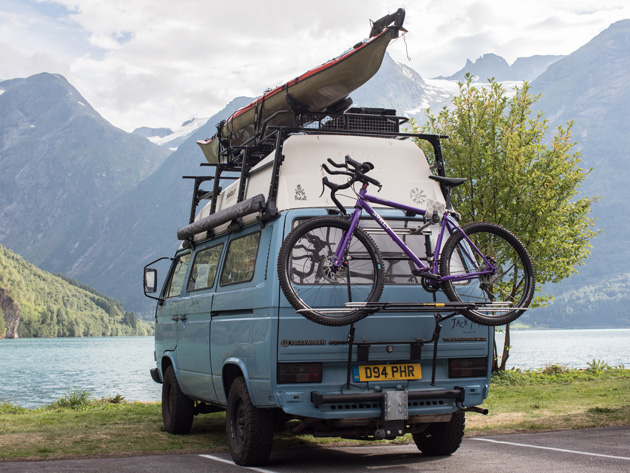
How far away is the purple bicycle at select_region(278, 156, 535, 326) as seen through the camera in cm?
662

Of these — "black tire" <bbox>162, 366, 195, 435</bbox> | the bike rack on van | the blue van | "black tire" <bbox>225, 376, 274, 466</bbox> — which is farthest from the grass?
the bike rack on van

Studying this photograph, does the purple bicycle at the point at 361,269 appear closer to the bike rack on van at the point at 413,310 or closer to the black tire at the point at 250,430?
the bike rack on van at the point at 413,310

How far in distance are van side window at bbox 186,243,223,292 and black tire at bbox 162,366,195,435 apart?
1.36 m

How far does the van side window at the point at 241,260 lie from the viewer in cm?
743

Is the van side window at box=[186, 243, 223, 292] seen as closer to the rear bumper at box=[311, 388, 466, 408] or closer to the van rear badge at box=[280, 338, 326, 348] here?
the van rear badge at box=[280, 338, 326, 348]

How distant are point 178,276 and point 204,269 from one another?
4.60ft

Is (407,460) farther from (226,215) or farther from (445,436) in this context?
(226,215)

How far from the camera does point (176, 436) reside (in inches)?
391

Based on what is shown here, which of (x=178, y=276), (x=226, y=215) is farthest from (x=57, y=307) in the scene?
(x=226, y=215)

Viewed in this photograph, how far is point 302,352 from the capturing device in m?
6.69

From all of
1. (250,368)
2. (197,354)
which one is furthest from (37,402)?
(250,368)

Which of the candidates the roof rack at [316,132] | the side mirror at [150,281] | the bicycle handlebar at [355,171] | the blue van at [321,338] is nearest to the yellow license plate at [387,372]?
the blue van at [321,338]

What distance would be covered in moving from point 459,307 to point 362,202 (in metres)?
1.31

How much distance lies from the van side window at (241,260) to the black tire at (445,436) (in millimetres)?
2476
